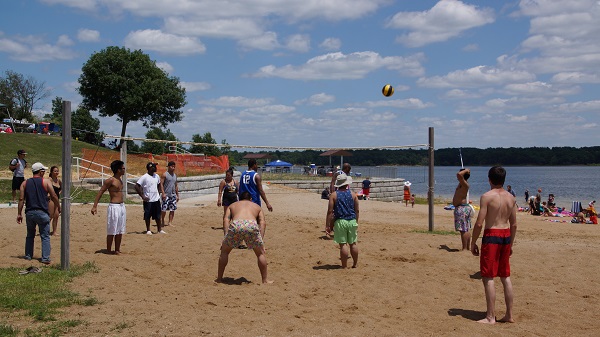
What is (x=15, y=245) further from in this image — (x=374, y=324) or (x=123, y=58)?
(x=123, y=58)

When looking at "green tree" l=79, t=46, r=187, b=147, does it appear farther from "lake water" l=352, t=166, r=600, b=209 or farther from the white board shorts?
the white board shorts

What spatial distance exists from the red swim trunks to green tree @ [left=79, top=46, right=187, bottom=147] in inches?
1470

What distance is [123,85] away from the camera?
134 ft

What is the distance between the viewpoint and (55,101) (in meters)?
72.7

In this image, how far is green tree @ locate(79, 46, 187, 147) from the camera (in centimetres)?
4091

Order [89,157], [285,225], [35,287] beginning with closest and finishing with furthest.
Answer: [35,287]
[285,225]
[89,157]

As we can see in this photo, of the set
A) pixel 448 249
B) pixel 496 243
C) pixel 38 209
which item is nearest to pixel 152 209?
pixel 38 209

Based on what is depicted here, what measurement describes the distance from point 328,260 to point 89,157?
1740cm

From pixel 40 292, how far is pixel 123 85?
36.1m

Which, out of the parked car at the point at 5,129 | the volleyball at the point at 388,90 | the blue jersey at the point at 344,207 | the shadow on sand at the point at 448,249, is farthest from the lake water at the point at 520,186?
the parked car at the point at 5,129

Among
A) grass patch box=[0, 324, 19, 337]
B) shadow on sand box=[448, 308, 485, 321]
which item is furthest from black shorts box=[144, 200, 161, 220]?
shadow on sand box=[448, 308, 485, 321]

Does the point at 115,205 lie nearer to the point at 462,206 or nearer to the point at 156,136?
the point at 462,206

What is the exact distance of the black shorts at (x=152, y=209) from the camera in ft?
39.4

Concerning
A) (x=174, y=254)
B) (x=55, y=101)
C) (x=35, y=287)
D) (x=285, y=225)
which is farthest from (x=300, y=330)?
(x=55, y=101)
